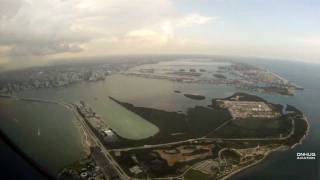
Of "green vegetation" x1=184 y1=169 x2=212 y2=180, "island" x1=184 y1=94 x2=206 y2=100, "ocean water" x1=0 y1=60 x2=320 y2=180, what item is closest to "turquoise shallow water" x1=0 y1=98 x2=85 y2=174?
"ocean water" x1=0 y1=60 x2=320 y2=180

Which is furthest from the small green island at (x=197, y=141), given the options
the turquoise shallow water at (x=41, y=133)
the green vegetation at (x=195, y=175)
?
the turquoise shallow water at (x=41, y=133)

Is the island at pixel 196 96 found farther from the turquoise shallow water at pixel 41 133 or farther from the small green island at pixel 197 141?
the turquoise shallow water at pixel 41 133

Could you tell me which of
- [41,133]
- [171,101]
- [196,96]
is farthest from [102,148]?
[196,96]

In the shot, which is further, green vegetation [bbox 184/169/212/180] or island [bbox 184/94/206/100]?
island [bbox 184/94/206/100]

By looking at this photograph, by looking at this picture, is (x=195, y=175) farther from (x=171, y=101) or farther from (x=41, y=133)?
(x=41, y=133)

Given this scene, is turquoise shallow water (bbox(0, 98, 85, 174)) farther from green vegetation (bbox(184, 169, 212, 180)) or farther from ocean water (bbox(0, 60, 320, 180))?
green vegetation (bbox(184, 169, 212, 180))

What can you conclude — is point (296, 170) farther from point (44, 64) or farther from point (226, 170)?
point (44, 64)

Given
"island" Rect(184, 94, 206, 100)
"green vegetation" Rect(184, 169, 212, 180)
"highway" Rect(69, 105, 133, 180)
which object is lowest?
"green vegetation" Rect(184, 169, 212, 180)

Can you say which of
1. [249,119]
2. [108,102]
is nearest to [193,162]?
[249,119]
